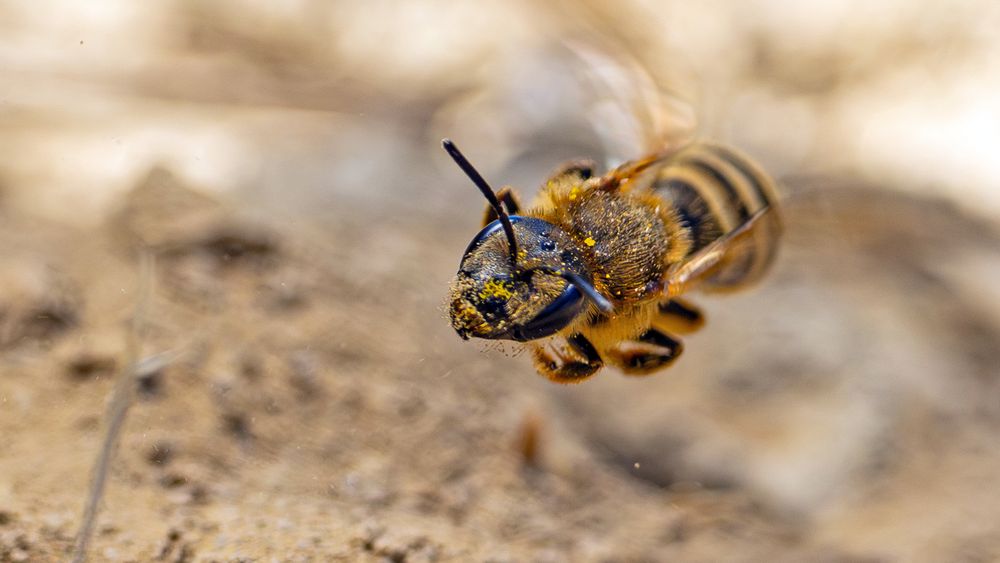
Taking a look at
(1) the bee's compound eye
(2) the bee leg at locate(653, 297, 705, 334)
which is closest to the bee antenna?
(1) the bee's compound eye

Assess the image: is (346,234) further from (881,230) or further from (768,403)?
(881,230)

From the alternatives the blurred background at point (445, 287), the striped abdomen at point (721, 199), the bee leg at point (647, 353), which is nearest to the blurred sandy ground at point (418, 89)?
the blurred background at point (445, 287)

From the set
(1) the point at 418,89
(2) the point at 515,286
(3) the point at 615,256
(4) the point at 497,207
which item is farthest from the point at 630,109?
(1) the point at 418,89

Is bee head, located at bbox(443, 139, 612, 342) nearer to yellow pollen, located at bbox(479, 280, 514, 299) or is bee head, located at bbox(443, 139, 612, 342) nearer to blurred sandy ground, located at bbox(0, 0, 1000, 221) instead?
yellow pollen, located at bbox(479, 280, 514, 299)

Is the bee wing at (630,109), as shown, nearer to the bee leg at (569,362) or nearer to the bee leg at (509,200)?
the bee leg at (509,200)

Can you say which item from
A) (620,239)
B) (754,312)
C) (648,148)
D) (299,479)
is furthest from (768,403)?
(299,479)

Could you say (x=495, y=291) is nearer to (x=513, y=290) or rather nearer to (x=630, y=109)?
(x=513, y=290)

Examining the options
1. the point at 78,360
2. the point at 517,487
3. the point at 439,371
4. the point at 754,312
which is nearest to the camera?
the point at 78,360
